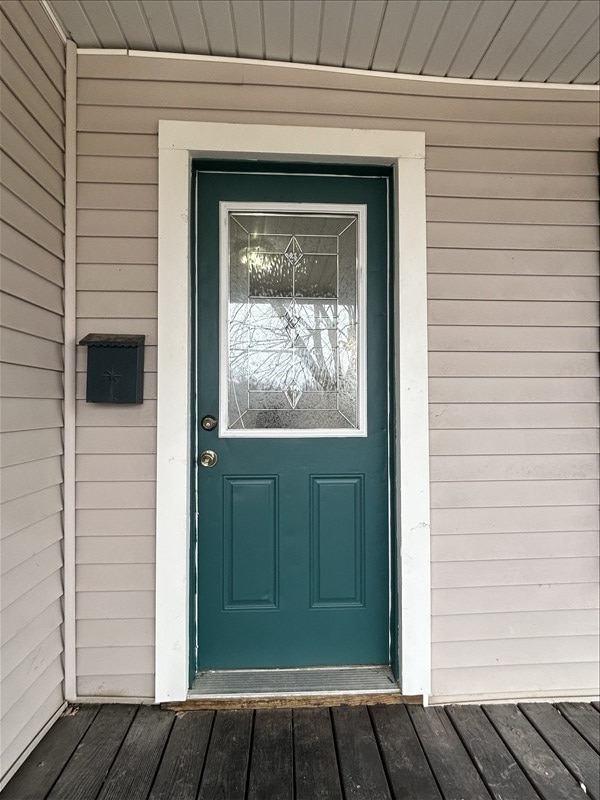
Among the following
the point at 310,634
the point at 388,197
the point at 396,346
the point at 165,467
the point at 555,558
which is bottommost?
the point at 310,634

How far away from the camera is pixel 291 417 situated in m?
1.86

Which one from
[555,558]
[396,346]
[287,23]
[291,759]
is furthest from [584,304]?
[291,759]

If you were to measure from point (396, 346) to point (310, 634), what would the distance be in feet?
4.02

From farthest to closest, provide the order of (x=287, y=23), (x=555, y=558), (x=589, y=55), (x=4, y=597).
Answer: (x=555, y=558) → (x=589, y=55) → (x=287, y=23) → (x=4, y=597)

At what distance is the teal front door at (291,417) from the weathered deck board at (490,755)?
374 millimetres

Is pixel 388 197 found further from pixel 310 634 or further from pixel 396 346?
pixel 310 634

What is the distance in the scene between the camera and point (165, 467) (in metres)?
1.71

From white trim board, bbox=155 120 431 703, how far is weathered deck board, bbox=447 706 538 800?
0.52 ft

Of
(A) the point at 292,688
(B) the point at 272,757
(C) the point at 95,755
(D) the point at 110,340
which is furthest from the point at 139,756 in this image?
(D) the point at 110,340

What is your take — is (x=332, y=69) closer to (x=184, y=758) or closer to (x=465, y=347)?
(x=465, y=347)

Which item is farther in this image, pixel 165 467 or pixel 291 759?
pixel 165 467

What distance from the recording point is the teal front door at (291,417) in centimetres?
183

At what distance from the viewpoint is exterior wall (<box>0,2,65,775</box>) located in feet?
4.53

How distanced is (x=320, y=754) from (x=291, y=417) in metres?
1.17
